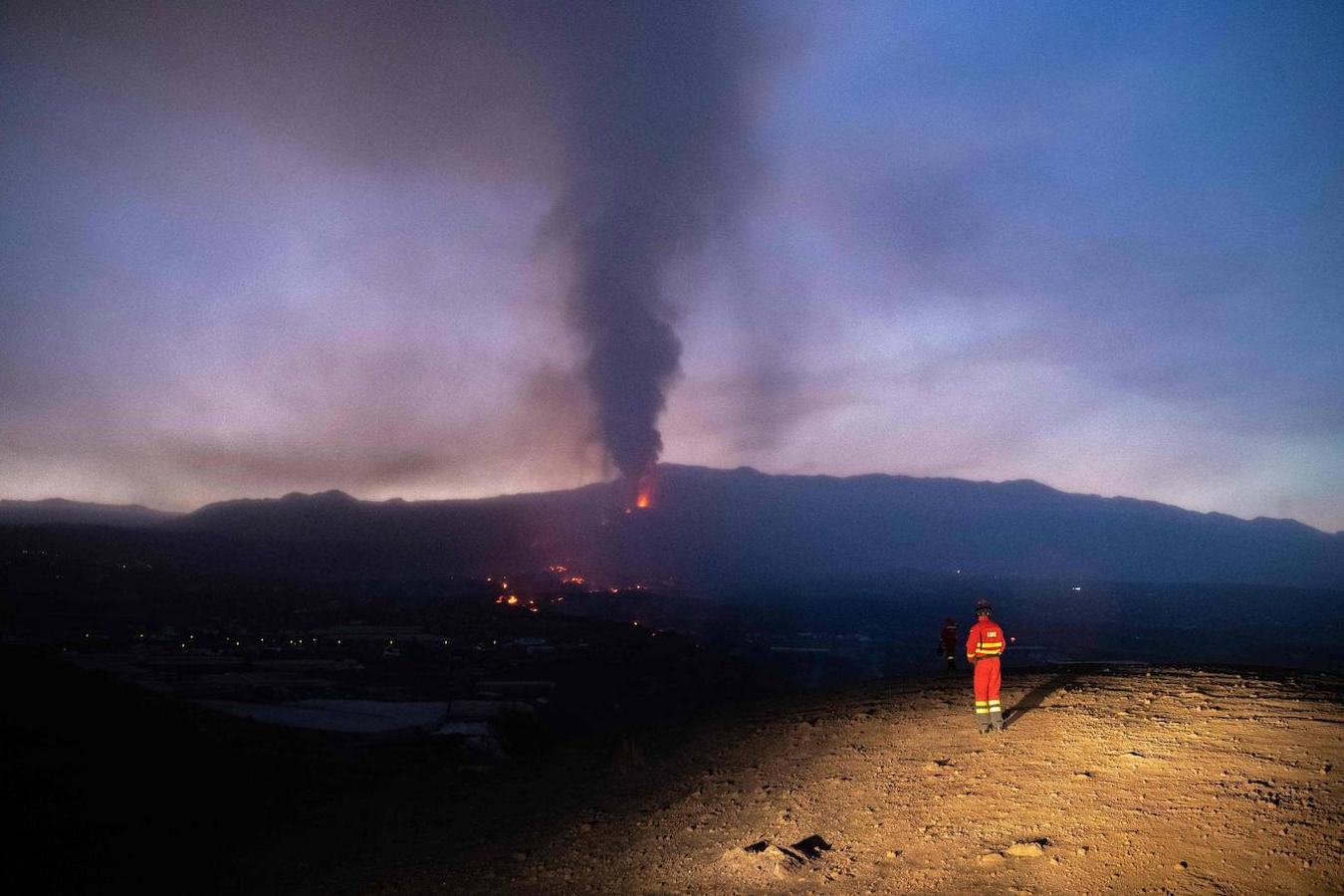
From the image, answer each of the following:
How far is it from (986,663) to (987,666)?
0.17 feet

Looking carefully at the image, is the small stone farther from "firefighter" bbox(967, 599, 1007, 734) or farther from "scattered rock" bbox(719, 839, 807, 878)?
"firefighter" bbox(967, 599, 1007, 734)

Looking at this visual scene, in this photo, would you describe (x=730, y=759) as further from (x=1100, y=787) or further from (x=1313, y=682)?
(x=1313, y=682)

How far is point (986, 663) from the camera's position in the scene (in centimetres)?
895

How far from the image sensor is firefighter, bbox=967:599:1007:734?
8.83 meters

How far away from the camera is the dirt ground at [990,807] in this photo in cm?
562

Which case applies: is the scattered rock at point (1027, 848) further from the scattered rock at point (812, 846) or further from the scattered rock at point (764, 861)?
the scattered rock at point (764, 861)

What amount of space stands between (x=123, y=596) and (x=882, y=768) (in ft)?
261

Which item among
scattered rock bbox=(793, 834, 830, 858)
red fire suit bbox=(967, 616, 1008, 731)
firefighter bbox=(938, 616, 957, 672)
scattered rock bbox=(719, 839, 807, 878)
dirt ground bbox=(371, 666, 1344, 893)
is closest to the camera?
dirt ground bbox=(371, 666, 1344, 893)

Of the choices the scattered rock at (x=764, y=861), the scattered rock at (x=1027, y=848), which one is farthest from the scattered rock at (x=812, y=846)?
the scattered rock at (x=1027, y=848)

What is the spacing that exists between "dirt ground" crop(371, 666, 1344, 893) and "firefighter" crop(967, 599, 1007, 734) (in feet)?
0.89

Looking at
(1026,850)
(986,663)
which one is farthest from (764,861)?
(986,663)

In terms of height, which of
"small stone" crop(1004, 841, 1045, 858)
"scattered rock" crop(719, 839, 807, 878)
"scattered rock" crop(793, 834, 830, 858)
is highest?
"small stone" crop(1004, 841, 1045, 858)

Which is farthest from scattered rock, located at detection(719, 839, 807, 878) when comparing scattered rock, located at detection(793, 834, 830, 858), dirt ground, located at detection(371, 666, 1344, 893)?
scattered rock, located at detection(793, 834, 830, 858)

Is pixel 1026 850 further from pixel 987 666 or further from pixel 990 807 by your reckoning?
pixel 987 666
